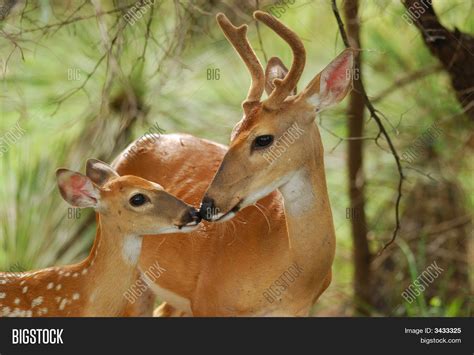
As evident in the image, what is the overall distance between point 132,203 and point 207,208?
328 mm

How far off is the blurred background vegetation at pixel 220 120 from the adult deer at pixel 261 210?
1229 millimetres

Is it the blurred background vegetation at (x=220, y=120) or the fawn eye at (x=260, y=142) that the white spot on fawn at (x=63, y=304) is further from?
the blurred background vegetation at (x=220, y=120)

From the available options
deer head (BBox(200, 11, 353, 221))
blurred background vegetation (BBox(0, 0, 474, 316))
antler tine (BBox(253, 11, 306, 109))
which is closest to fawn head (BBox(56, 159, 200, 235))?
deer head (BBox(200, 11, 353, 221))

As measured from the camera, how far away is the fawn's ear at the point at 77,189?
190 inches

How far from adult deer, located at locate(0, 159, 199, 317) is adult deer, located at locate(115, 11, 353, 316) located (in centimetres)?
21

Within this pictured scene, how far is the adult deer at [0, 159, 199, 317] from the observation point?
4.78m

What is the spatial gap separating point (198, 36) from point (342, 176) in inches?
55.5

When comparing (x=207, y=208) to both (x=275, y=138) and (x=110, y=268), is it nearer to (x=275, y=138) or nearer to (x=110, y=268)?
(x=275, y=138)

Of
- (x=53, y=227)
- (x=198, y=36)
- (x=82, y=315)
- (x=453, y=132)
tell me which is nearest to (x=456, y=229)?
(x=453, y=132)

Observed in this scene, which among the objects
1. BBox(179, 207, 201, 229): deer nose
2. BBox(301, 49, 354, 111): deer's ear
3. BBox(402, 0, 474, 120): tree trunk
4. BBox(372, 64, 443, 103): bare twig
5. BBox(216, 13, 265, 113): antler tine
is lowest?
BBox(179, 207, 201, 229): deer nose

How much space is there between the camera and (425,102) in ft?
23.2

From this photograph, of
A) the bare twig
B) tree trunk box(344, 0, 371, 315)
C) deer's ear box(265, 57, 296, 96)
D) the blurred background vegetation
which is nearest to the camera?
deer's ear box(265, 57, 296, 96)

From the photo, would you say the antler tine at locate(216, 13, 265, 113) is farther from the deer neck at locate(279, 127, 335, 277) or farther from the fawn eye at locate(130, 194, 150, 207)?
the fawn eye at locate(130, 194, 150, 207)
